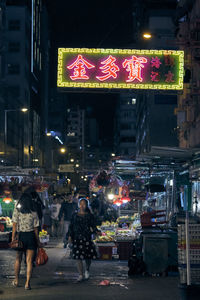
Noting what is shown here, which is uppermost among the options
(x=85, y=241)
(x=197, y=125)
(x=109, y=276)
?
(x=197, y=125)

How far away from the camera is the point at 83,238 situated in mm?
13508

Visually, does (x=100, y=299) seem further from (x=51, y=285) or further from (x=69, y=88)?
(x=69, y=88)

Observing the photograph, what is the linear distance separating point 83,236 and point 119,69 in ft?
22.6

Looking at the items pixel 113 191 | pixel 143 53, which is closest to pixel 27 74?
pixel 113 191

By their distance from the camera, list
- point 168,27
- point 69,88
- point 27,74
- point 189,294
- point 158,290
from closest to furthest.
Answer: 1. point 189,294
2. point 158,290
3. point 69,88
4. point 168,27
5. point 27,74

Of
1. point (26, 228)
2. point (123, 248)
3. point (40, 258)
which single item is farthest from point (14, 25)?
point (26, 228)

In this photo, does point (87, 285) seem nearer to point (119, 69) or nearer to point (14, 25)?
point (119, 69)

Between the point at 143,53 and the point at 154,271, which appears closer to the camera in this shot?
the point at 154,271

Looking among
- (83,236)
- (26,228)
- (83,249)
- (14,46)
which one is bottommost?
(83,249)

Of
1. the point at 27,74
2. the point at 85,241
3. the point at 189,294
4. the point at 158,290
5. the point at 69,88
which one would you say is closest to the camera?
the point at 189,294

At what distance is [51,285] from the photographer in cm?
1250

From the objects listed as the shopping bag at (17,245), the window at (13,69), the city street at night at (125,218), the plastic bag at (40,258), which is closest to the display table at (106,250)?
the city street at night at (125,218)

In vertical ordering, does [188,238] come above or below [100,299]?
above

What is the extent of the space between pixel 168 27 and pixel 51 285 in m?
58.4
